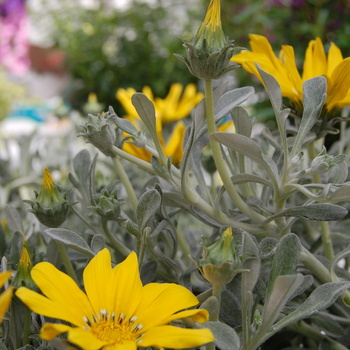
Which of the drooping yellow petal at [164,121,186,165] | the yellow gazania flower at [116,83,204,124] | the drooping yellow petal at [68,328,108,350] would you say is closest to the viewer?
the drooping yellow petal at [68,328,108,350]

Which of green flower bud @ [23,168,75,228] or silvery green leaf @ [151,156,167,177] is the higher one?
silvery green leaf @ [151,156,167,177]

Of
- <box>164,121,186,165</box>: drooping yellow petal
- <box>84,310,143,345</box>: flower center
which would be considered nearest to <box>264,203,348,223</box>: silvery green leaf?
<box>84,310,143,345</box>: flower center

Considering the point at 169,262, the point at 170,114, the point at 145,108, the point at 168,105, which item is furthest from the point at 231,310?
the point at 168,105

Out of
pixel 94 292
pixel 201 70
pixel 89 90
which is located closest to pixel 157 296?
pixel 94 292

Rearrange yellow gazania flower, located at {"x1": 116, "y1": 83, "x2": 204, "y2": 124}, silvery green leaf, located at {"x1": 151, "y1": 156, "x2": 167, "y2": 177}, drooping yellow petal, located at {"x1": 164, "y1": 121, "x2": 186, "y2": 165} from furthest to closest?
yellow gazania flower, located at {"x1": 116, "y1": 83, "x2": 204, "y2": 124}
drooping yellow petal, located at {"x1": 164, "y1": 121, "x2": 186, "y2": 165}
silvery green leaf, located at {"x1": 151, "y1": 156, "x2": 167, "y2": 177}

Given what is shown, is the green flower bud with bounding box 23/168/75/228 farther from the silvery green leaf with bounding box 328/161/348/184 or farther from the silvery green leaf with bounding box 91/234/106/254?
the silvery green leaf with bounding box 328/161/348/184

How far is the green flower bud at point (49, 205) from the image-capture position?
300 mm

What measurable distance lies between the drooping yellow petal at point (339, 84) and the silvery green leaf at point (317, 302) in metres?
0.15

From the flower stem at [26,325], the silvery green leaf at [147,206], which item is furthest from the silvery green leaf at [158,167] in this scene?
the flower stem at [26,325]

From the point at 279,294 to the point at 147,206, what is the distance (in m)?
0.10

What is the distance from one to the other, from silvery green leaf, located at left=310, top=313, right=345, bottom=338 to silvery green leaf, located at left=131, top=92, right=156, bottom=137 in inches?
7.3

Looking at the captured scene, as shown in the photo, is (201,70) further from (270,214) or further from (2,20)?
(2,20)

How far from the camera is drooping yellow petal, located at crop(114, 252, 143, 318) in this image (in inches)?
9.7

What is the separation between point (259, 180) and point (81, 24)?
3.43m
